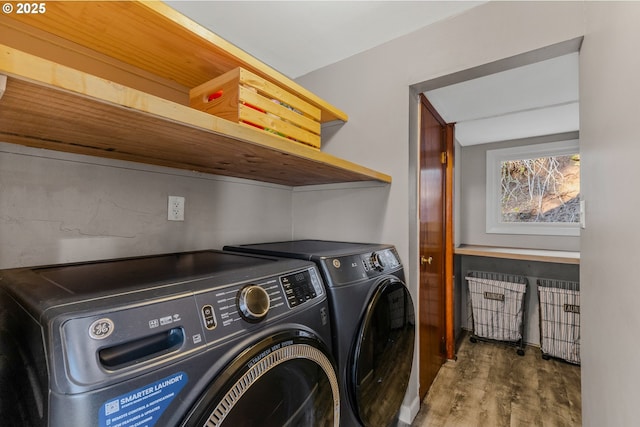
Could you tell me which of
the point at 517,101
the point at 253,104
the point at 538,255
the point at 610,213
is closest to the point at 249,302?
the point at 253,104

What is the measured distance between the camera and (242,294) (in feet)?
2.34

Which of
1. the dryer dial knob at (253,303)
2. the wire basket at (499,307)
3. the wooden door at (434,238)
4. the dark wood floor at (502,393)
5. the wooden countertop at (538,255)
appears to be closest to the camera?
the dryer dial knob at (253,303)

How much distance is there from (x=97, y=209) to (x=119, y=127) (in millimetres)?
544

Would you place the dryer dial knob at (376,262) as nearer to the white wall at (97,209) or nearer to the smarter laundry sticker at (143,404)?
the white wall at (97,209)

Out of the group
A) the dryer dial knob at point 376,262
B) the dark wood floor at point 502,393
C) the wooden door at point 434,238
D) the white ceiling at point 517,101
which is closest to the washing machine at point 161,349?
the dryer dial knob at point 376,262

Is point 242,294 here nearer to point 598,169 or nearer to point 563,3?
point 598,169

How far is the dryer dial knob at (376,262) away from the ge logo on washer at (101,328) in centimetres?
100

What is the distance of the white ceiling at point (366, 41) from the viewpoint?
54.8 inches

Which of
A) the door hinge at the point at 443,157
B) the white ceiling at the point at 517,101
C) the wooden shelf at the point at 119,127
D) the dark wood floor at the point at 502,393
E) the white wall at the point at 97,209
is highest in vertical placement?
the white ceiling at the point at 517,101

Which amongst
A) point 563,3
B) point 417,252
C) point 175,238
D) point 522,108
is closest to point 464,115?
point 522,108

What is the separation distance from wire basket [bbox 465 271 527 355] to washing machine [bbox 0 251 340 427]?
2.52 meters

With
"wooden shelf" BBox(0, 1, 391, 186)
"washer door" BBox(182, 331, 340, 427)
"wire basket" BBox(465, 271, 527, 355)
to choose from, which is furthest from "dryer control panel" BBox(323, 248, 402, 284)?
"wire basket" BBox(465, 271, 527, 355)

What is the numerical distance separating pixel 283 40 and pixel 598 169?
1.56m

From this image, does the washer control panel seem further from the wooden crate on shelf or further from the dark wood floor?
the dark wood floor
